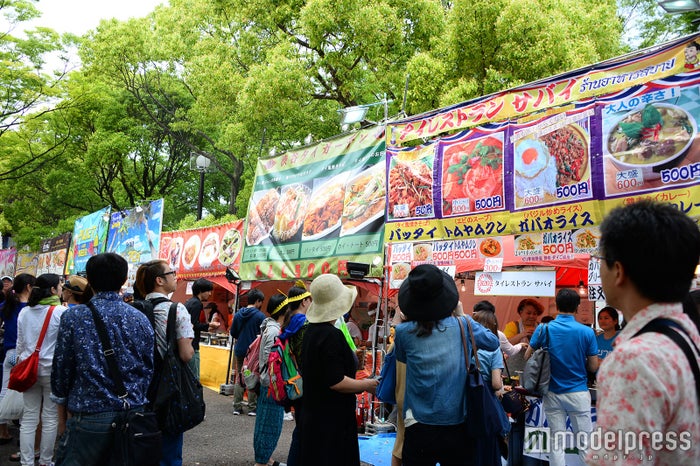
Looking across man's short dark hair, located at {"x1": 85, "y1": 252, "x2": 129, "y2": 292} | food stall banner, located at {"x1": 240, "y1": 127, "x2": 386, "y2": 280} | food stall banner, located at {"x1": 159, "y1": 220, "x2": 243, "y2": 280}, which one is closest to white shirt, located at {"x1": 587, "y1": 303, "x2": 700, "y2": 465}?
man's short dark hair, located at {"x1": 85, "y1": 252, "x2": 129, "y2": 292}

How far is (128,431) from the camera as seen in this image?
315cm

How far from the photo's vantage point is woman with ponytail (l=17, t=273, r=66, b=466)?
205 inches

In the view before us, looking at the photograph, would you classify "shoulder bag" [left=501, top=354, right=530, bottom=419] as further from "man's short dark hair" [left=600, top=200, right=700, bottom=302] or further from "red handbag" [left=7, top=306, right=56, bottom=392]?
"red handbag" [left=7, top=306, right=56, bottom=392]

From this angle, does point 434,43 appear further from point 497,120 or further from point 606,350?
point 606,350

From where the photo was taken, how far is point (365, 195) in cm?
955

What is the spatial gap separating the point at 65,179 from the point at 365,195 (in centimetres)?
2105

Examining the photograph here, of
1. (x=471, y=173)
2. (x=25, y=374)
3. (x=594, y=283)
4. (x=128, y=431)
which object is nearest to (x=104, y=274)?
(x=128, y=431)

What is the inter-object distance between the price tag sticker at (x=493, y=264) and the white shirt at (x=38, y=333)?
506 cm

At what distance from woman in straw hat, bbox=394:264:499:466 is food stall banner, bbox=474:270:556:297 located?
387cm

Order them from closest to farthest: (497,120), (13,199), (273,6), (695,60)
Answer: (695,60) < (497,120) < (273,6) < (13,199)

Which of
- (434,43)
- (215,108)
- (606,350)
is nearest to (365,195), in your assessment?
(606,350)

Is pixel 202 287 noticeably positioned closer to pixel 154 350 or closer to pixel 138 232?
pixel 154 350

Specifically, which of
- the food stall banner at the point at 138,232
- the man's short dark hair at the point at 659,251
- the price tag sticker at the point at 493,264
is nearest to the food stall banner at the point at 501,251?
the price tag sticker at the point at 493,264

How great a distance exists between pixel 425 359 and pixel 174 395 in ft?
5.70
